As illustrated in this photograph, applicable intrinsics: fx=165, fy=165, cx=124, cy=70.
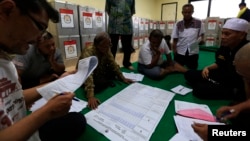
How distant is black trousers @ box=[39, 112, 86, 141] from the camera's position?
0.80 meters

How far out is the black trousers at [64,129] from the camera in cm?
80

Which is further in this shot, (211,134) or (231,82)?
(231,82)

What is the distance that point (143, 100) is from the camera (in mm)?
1315

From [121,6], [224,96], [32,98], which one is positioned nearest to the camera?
[32,98]

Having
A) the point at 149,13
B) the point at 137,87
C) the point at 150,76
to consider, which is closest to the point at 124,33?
the point at 150,76

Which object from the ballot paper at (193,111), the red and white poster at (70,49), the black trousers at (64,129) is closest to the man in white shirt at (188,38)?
the ballot paper at (193,111)

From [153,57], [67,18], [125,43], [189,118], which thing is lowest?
[189,118]

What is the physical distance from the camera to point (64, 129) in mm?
837

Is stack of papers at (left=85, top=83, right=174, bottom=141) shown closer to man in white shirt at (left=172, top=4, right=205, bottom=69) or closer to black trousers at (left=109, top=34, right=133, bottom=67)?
black trousers at (left=109, top=34, right=133, bottom=67)

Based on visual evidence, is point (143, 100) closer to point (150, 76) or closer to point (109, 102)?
point (109, 102)

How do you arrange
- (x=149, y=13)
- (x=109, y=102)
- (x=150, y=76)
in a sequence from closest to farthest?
(x=109, y=102) < (x=150, y=76) < (x=149, y=13)

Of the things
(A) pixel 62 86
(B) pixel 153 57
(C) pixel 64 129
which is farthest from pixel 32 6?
(B) pixel 153 57

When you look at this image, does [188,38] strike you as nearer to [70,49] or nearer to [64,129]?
[70,49]

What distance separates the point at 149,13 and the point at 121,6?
4934mm
